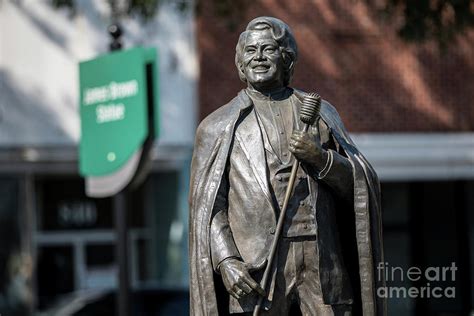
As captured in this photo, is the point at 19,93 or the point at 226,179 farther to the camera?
the point at 19,93

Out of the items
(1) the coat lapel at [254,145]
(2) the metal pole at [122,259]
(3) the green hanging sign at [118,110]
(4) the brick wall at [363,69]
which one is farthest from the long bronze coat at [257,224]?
(4) the brick wall at [363,69]

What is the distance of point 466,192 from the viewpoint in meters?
20.4

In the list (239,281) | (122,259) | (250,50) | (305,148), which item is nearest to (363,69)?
(122,259)

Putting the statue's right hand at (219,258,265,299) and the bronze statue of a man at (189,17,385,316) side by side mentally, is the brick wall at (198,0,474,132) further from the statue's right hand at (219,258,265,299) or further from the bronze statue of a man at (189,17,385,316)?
the statue's right hand at (219,258,265,299)

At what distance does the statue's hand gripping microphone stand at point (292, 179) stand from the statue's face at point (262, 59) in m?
0.24

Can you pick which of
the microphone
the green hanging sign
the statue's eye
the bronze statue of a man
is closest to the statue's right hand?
the bronze statue of a man

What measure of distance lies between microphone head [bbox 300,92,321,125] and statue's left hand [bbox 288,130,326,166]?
0.09m

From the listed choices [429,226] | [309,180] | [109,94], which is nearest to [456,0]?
[109,94]

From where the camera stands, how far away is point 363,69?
20.3 m

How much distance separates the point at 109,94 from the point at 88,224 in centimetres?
971

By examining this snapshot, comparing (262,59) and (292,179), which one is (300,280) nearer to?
(292,179)

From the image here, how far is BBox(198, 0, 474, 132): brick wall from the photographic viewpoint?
1977 centimetres

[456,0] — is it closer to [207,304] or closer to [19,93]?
[19,93]

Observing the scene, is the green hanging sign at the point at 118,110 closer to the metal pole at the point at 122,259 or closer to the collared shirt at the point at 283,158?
the metal pole at the point at 122,259
